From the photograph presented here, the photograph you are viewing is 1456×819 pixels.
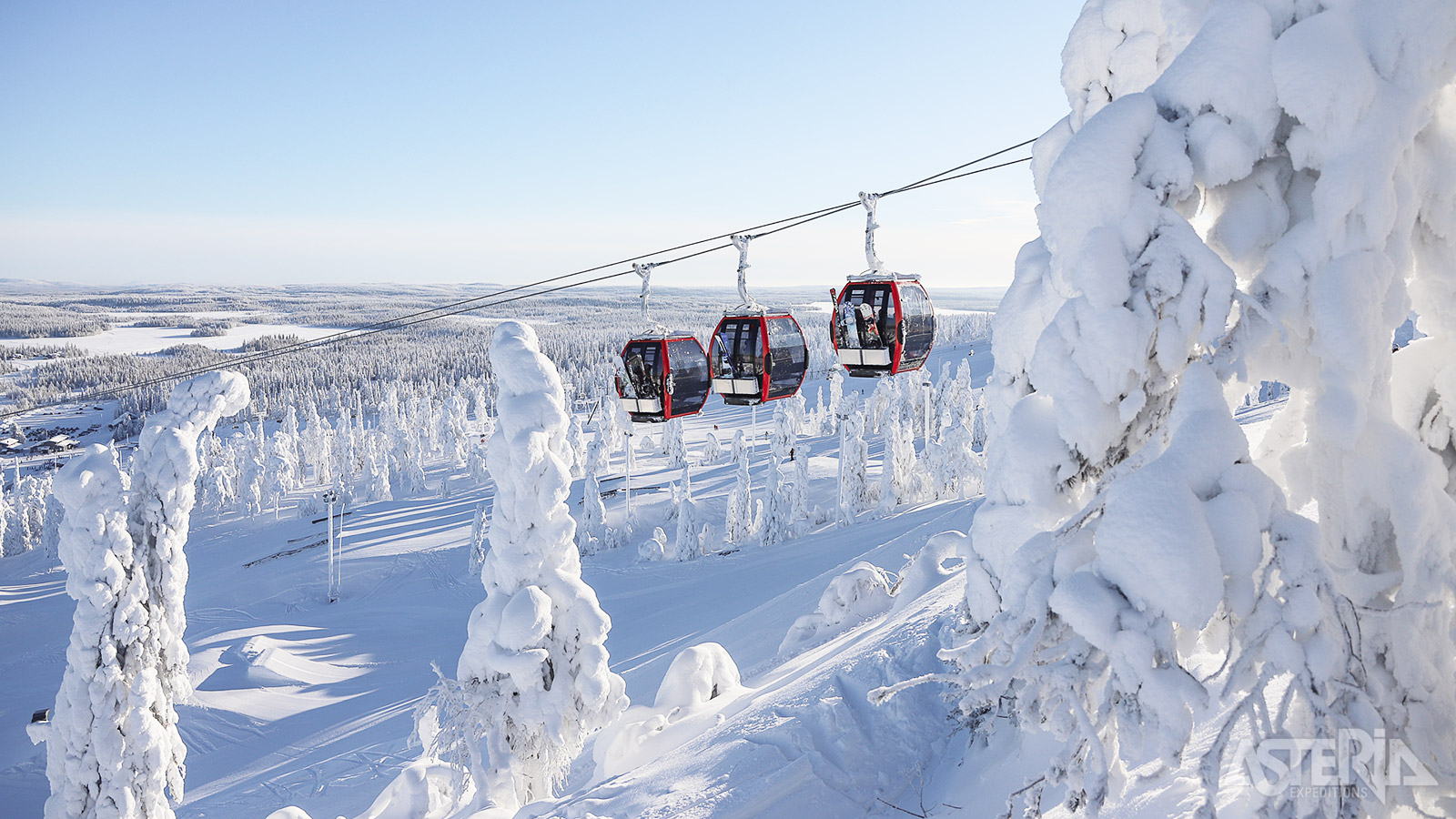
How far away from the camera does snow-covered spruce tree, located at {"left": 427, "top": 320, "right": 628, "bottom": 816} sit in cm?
848

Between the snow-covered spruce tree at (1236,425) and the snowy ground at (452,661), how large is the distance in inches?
114

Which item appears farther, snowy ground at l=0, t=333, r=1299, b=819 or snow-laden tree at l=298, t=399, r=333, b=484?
snow-laden tree at l=298, t=399, r=333, b=484

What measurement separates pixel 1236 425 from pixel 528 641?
25.0 feet

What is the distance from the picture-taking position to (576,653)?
873cm

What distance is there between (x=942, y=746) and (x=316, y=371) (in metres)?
151

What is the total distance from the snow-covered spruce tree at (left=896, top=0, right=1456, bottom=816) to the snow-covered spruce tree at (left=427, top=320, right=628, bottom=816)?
6.84 metres

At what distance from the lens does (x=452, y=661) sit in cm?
2464

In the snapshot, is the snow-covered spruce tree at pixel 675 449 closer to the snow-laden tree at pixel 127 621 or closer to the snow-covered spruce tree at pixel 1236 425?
the snow-laden tree at pixel 127 621

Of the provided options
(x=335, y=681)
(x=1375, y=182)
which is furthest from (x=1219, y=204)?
(x=335, y=681)

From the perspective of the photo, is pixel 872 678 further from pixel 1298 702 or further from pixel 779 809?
pixel 1298 702

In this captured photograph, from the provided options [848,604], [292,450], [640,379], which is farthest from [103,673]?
[292,450]

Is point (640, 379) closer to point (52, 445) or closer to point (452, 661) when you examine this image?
point (452, 661)

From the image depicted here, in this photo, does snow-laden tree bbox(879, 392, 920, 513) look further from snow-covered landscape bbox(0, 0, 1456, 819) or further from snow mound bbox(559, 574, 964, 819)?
snow mound bbox(559, 574, 964, 819)

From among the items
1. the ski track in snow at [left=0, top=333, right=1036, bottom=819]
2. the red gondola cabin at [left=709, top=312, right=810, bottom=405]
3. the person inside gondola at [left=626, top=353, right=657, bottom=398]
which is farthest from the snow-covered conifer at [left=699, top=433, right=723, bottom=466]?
the red gondola cabin at [left=709, top=312, right=810, bottom=405]
